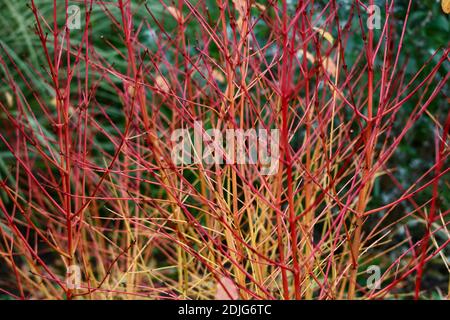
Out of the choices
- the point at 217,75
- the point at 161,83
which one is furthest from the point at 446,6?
the point at 217,75

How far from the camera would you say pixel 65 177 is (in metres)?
2.02

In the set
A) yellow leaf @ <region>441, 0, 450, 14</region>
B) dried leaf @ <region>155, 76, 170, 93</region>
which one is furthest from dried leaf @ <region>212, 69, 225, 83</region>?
yellow leaf @ <region>441, 0, 450, 14</region>

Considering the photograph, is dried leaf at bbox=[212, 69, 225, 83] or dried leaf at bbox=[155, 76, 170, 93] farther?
dried leaf at bbox=[212, 69, 225, 83]

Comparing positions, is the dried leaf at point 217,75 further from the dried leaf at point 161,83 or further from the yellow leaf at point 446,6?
the yellow leaf at point 446,6

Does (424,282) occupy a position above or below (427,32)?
below

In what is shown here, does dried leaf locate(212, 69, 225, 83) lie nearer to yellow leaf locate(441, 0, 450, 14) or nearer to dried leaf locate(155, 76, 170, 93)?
dried leaf locate(155, 76, 170, 93)

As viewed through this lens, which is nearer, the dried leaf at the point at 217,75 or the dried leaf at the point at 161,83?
the dried leaf at the point at 161,83

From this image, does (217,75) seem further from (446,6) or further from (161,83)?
(446,6)

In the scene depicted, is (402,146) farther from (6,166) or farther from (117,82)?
(6,166)

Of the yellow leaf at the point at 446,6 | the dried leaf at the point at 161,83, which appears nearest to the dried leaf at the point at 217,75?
the dried leaf at the point at 161,83

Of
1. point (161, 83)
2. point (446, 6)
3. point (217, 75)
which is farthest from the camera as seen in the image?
point (217, 75)

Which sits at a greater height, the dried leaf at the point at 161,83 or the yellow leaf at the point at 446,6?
the yellow leaf at the point at 446,6
